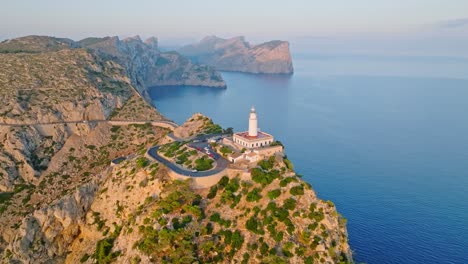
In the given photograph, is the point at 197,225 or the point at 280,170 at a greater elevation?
the point at 280,170

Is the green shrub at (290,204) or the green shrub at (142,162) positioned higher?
the green shrub at (142,162)

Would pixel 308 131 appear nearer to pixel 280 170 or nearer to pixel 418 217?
pixel 418 217

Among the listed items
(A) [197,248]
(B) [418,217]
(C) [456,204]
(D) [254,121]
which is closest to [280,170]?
(D) [254,121]

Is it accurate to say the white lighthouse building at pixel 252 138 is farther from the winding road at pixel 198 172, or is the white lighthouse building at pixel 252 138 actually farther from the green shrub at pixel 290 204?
the green shrub at pixel 290 204

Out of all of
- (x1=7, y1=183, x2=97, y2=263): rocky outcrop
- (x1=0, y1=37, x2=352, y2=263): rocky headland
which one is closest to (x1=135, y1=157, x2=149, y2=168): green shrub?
(x1=0, y1=37, x2=352, y2=263): rocky headland

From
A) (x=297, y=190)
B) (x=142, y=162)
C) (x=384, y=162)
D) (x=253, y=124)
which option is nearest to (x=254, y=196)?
(x=297, y=190)

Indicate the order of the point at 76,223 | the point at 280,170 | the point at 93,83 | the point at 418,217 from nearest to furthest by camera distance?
the point at 280,170 < the point at 76,223 < the point at 418,217 < the point at 93,83

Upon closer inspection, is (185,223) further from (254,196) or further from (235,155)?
(235,155)

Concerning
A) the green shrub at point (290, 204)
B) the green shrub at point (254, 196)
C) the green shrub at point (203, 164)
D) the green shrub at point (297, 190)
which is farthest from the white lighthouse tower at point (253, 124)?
the green shrub at point (290, 204)
